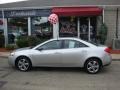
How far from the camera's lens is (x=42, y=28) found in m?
21.1

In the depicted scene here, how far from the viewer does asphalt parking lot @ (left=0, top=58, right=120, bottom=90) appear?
8953 millimetres

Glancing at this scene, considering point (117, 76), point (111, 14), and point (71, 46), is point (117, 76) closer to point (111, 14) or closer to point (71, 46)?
point (71, 46)

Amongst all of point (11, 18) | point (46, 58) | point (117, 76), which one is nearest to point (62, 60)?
point (46, 58)

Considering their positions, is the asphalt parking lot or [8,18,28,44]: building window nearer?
the asphalt parking lot

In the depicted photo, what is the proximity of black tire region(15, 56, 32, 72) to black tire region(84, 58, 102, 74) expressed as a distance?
2428 mm

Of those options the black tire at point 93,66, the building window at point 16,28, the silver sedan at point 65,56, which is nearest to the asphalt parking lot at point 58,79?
the black tire at point 93,66

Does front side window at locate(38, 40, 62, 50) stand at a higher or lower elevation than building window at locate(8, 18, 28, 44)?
lower

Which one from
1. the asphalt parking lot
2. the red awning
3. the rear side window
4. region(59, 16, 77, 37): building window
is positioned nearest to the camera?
the asphalt parking lot

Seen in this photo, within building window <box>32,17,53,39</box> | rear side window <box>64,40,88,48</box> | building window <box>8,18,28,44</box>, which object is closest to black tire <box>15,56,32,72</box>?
rear side window <box>64,40,88,48</box>

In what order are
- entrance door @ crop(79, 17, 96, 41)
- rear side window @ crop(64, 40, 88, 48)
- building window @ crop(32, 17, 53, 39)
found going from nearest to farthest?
rear side window @ crop(64, 40, 88, 48), entrance door @ crop(79, 17, 96, 41), building window @ crop(32, 17, 53, 39)

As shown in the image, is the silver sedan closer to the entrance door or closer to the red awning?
the red awning

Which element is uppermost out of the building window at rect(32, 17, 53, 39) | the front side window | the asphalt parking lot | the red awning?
the red awning

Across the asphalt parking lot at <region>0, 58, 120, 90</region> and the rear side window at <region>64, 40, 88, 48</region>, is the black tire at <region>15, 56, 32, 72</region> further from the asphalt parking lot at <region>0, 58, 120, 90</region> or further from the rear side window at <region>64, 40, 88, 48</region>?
the rear side window at <region>64, 40, 88, 48</region>

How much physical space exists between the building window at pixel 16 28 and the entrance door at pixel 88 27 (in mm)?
4288
